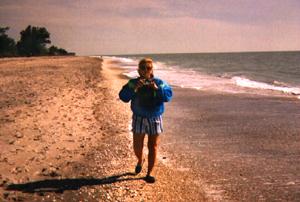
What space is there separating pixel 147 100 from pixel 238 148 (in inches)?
133

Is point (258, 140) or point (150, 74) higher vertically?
point (150, 74)

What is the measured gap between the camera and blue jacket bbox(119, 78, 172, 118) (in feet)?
17.1

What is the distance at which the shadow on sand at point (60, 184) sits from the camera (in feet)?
17.0

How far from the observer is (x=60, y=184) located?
541 cm

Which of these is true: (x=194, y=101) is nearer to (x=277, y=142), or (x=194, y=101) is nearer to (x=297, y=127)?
(x=297, y=127)

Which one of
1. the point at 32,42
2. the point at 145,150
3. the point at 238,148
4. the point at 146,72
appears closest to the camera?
the point at 146,72

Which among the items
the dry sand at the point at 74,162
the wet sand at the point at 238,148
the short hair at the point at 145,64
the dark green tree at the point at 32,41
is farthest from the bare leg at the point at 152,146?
the dark green tree at the point at 32,41

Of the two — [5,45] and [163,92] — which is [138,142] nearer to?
[163,92]

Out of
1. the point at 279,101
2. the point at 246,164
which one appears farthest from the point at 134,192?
the point at 279,101

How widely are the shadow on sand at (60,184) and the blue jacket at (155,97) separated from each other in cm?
118

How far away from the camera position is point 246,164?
667 centimetres

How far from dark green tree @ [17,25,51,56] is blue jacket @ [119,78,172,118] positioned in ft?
319

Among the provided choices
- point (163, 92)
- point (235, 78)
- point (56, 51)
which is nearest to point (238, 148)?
point (163, 92)

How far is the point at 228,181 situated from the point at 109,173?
2047mm
